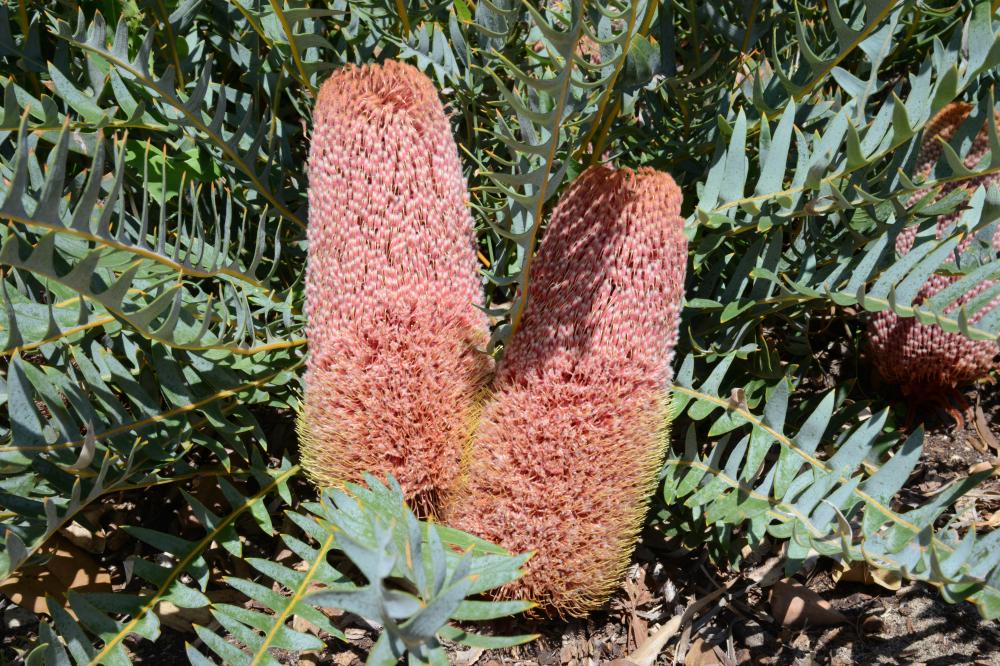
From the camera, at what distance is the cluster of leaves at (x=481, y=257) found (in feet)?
3.36

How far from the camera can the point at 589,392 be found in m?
1.17

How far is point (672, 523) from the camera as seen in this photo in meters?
1.52

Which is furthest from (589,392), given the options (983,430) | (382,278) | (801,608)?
(983,430)

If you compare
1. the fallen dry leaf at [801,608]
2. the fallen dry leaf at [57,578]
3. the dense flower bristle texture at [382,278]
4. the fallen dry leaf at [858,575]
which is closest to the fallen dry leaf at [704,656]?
the fallen dry leaf at [801,608]

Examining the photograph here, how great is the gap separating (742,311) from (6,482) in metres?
1.21

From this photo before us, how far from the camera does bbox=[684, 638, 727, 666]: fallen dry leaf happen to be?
4.64 ft

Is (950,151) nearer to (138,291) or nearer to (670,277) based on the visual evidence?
(670,277)

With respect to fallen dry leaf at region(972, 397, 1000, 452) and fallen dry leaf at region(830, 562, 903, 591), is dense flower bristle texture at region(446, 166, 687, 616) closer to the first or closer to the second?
fallen dry leaf at region(830, 562, 903, 591)

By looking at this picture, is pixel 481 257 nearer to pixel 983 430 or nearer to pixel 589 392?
pixel 589 392

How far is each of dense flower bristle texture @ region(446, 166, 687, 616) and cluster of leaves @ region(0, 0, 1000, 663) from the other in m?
0.09

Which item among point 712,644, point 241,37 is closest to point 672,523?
point 712,644

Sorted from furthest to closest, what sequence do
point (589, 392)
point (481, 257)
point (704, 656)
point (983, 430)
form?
1. point (983, 430)
2. point (481, 257)
3. point (704, 656)
4. point (589, 392)

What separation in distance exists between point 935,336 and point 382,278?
104 cm

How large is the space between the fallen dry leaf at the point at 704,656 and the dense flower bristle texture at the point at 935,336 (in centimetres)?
66
